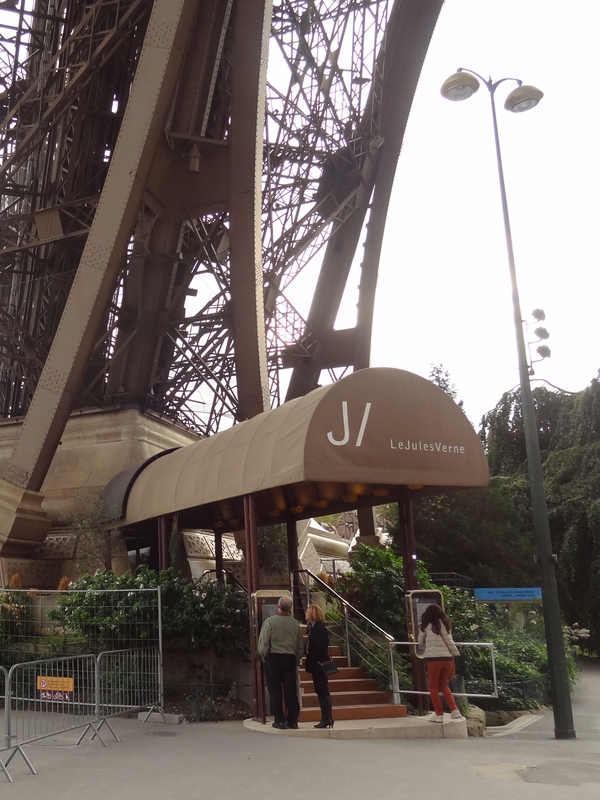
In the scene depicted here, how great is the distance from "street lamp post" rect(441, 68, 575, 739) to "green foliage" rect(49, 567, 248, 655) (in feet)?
13.7

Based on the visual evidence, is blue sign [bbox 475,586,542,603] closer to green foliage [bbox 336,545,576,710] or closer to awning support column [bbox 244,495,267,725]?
green foliage [bbox 336,545,576,710]

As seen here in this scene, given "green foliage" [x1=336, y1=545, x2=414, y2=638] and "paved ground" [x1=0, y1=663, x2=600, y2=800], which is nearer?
"paved ground" [x1=0, y1=663, x2=600, y2=800]

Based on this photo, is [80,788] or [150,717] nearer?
[80,788]

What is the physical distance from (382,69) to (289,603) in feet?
65.0

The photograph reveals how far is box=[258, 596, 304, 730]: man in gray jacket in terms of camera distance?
9.48m

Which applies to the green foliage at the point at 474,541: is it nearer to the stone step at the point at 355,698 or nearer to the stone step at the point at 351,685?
the stone step at the point at 351,685

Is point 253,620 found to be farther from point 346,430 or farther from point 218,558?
point 218,558

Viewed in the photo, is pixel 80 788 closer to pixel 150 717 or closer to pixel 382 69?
pixel 150 717

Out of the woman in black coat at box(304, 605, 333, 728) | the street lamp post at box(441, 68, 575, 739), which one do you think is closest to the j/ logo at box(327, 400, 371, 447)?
the woman in black coat at box(304, 605, 333, 728)

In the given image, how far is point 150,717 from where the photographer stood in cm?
1081

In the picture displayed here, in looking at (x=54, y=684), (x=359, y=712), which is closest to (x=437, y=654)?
(x=359, y=712)

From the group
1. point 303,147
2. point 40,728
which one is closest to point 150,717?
point 40,728

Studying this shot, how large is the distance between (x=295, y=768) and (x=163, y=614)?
15.1 feet

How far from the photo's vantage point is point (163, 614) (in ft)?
38.3
